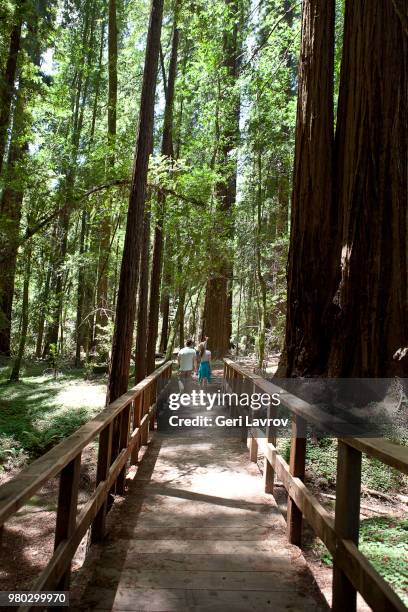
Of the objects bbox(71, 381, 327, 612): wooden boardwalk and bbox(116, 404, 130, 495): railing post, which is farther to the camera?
bbox(116, 404, 130, 495): railing post

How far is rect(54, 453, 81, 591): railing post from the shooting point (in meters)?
2.54

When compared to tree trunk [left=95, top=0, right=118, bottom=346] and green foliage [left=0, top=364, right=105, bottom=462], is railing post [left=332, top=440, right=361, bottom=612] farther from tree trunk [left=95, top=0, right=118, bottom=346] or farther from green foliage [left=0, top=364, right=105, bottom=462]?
tree trunk [left=95, top=0, right=118, bottom=346]

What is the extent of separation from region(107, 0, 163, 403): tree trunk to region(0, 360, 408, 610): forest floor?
1.91 m

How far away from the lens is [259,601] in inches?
112

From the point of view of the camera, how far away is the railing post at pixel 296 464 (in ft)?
11.8

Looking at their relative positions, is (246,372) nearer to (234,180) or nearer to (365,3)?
(365,3)

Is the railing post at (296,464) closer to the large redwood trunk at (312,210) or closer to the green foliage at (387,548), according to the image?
the green foliage at (387,548)

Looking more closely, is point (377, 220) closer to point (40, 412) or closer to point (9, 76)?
point (40, 412)

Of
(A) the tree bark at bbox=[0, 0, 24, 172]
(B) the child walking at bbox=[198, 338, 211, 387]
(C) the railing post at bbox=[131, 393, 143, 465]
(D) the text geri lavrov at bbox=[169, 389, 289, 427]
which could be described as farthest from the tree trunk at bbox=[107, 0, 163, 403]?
(B) the child walking at bbox=[198, 338, 211, 387]

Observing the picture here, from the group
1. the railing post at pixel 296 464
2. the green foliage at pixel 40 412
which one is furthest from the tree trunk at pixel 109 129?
the railing post at pixel 296 464

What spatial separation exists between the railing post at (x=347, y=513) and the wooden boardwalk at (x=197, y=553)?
1.57 ft

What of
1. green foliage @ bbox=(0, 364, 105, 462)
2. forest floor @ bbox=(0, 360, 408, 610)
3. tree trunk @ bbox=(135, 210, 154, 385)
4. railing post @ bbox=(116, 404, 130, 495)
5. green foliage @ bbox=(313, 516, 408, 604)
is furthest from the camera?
tree trunk @ bbox=(135, 210, 154, 385)

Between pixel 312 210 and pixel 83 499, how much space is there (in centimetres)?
513

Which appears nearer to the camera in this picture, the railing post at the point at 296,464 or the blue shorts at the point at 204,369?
the railing post at the point at 296,464
